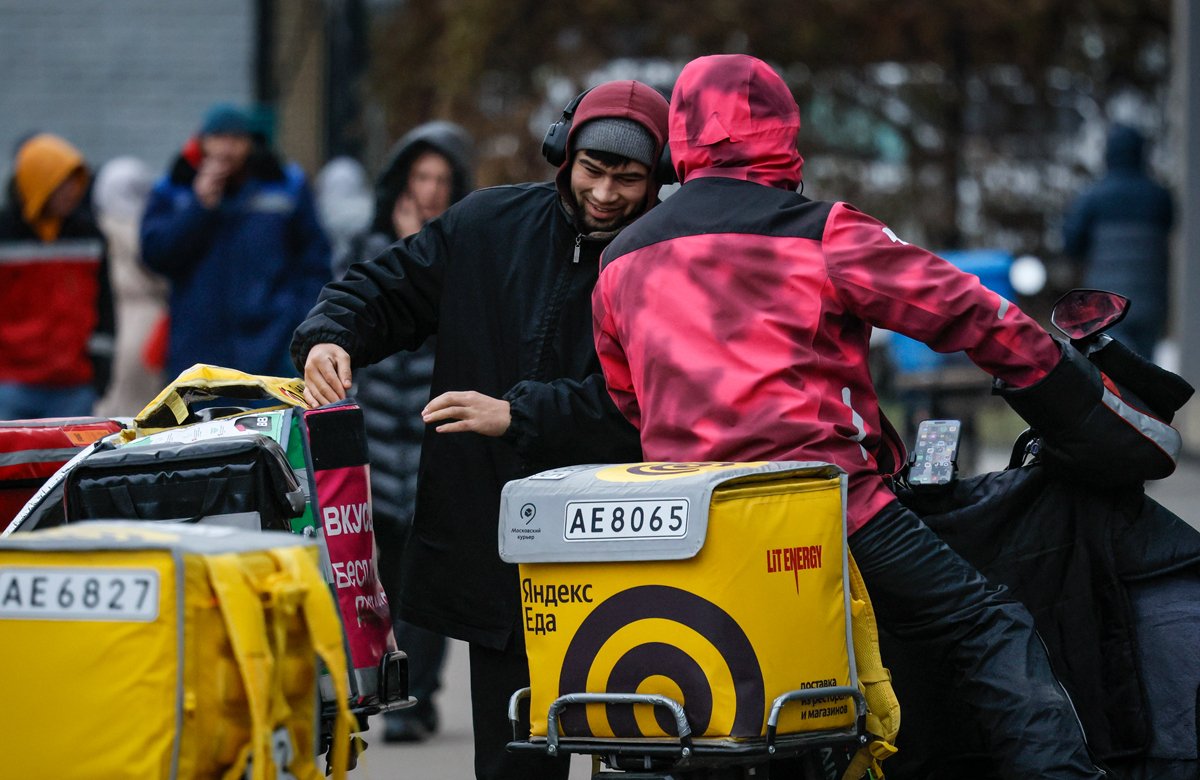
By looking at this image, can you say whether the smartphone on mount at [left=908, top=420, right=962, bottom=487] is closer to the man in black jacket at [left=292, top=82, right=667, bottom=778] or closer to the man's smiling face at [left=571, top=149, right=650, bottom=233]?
the man in black jacket at [left=292, top=82, right=667, bottom=778]

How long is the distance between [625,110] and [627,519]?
1.24 meters

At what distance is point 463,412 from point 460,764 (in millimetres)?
2776

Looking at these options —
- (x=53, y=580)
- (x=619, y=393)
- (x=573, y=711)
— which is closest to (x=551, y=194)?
(x=619, y=393)

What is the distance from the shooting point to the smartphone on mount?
15.2 feet

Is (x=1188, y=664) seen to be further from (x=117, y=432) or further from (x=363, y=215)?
(x=363, y=215)

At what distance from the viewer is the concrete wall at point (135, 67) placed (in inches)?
632

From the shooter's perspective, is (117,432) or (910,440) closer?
(117,432)

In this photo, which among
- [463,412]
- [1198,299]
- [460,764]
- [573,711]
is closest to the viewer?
[573,711]

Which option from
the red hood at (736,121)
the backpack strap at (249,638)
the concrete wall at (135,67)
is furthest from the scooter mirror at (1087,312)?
the concrete wall at (135,67)

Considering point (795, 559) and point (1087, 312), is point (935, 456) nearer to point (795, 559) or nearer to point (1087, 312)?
point (1087, 312)

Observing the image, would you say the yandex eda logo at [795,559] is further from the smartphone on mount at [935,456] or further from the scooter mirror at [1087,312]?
the scooter mirror at [1087,312]

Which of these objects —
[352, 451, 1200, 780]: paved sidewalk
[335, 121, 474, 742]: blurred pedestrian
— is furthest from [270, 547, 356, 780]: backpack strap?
[335, 121, 474, 742]: blurred pedestrian

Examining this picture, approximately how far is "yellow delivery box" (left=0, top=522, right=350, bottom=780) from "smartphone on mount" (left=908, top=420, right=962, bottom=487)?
160 cm

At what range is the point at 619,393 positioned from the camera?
4.50m
